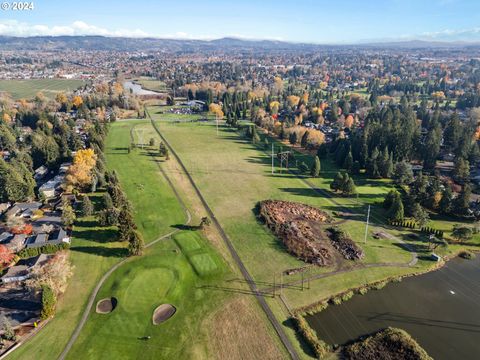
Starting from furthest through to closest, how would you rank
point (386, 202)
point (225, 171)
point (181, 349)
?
point (225, 171) < point (386, 202) < point (181, 349)

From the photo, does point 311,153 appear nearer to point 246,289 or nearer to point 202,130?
point 202,130

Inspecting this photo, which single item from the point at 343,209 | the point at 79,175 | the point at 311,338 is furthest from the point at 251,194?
the point at 311,338

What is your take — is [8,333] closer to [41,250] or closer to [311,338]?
[41,250]

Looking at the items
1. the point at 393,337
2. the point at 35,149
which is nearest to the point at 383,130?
the point at 393,337

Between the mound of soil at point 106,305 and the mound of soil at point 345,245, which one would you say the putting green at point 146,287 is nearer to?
the mound of soil at point 106,305

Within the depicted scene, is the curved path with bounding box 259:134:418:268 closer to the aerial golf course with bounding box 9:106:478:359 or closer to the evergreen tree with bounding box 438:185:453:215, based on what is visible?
the aerial golf course with bounding box 9:106:478:359

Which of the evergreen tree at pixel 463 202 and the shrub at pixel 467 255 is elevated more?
the evergreen tree at pixel 463 202

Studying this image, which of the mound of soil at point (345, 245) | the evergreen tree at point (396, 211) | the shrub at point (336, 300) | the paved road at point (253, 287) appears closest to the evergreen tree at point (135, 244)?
the paved road at point (253, 287)
